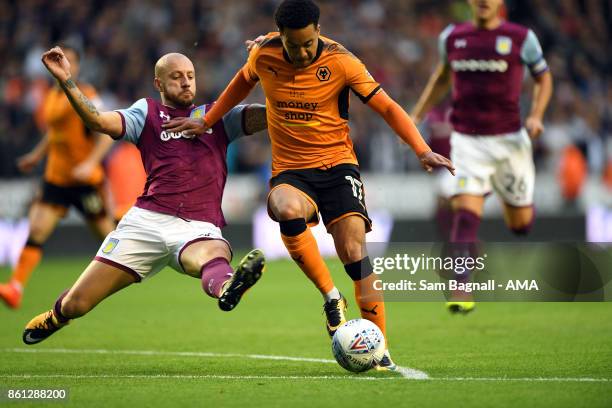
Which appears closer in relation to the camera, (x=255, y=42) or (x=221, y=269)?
Result: (x=221, y=269)

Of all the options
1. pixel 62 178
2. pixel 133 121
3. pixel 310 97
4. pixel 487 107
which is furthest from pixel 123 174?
pixel 310 97

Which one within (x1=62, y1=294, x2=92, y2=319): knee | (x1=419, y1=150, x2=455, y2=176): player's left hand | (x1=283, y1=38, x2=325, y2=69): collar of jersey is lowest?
(x1=62, y1=294, x2=92, y2=319): knee

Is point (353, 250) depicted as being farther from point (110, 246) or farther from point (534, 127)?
point (534, 127)

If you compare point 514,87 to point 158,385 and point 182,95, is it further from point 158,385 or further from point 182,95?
point 158,385

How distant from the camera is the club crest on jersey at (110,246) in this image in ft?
24.2

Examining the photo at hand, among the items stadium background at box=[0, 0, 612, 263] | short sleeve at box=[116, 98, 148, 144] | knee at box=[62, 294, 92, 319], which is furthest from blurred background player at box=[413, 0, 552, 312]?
stadium background at box=[0, 0, 612, 263]

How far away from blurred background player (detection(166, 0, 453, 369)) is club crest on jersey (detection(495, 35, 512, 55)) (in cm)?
315

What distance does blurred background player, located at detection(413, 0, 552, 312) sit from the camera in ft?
33.4

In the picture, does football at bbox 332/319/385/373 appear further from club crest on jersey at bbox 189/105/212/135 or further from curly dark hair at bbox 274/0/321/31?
curly dark hair at bbox 274/0/321/31

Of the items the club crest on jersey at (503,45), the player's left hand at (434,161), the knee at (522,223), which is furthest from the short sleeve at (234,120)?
the knee at (522,223)

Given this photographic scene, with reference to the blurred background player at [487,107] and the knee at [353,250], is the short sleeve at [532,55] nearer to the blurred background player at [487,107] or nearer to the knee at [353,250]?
the blurred background player at [487,107]

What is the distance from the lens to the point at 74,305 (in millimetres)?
7387

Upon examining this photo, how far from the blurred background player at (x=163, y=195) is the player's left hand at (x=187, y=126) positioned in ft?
0.10

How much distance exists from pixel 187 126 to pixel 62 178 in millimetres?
4819
